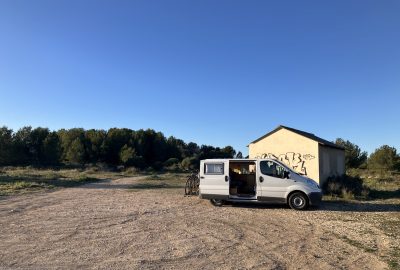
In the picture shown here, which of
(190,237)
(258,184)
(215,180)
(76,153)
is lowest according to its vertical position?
(190,237)

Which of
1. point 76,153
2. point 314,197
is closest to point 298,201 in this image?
point 314,197

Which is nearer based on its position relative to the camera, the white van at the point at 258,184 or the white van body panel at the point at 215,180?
the white van at the point at 258,184

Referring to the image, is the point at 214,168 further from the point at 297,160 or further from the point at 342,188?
the point at 342,188

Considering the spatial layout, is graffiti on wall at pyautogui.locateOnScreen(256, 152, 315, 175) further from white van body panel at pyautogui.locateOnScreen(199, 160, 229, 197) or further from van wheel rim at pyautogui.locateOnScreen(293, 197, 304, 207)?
white van body panel at pyautogui.locateOnScreen(199, 160, 229, 197)

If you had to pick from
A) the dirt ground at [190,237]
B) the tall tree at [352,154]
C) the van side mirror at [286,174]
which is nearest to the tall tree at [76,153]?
the tall tree at [352,154]

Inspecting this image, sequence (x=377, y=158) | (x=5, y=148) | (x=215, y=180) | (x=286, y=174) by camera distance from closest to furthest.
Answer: (x=286, y=174), (x=215, y=180), (x=377, y=158), (x=5, y=148)

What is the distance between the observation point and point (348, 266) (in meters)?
7.51

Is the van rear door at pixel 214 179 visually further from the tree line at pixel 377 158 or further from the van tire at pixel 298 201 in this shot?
the tree line at pixel 377 158

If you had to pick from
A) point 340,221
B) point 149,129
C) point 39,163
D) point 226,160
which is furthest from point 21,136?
point 340,221

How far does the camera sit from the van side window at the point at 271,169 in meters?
16.3

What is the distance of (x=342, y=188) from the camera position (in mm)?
21266

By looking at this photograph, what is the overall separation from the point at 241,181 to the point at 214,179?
149 centimetres

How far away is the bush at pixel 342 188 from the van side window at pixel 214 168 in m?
7.33

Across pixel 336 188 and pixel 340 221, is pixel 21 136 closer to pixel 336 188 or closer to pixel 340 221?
pixel 336 188
